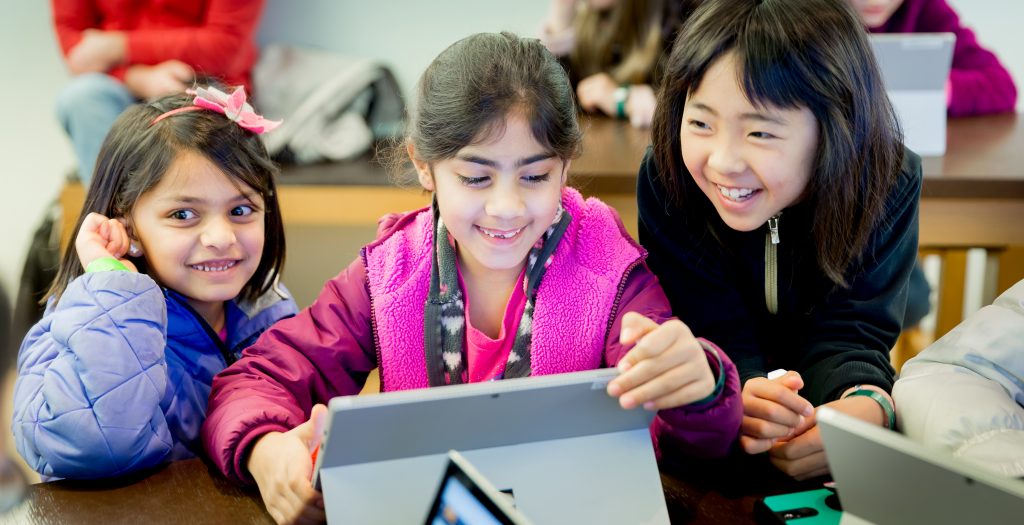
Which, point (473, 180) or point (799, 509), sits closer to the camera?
point (799, 509)

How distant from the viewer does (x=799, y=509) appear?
3.10 feet

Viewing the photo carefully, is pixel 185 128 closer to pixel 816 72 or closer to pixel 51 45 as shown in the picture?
pixel 816 72

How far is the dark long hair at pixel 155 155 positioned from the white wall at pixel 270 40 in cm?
182

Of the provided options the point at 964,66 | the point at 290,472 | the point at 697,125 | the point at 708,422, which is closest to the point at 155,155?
the point at 290,472

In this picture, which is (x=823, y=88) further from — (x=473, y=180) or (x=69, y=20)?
(x=69, y=20)

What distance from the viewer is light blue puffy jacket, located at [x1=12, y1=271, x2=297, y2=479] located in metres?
1.05

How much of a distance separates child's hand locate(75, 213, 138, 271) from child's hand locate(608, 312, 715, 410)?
727 mm

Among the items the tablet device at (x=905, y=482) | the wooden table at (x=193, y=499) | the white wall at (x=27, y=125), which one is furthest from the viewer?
the white wall at (x=27, y=125)

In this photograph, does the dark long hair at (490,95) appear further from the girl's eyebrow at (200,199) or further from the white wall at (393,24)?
the white wall at (393,24)

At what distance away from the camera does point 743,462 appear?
1.07 m

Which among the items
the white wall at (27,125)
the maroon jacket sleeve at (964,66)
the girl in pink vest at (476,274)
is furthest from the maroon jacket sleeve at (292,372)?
the white wall at (27,125)

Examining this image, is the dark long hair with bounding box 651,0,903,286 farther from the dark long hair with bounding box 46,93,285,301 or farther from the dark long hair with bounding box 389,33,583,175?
the dark long hair with bounding box 46,93,285,301

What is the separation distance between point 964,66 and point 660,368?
2268mm

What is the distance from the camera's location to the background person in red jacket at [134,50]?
2.78 m
